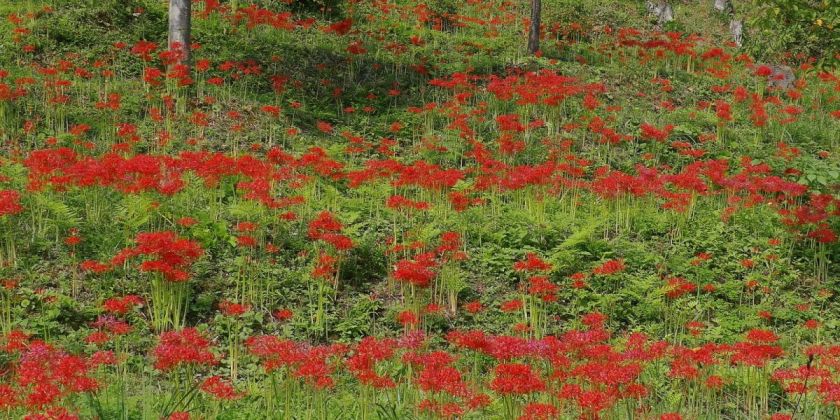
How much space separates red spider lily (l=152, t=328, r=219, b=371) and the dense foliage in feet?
0.07

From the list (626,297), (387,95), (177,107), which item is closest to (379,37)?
(387,95)

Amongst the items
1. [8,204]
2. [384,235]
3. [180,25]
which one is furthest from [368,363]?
[180,25]

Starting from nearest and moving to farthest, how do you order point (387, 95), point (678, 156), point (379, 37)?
1. point (678, 156)
2. point (387, 95)
3. point (379, 37)

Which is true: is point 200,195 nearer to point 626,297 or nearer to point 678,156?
point 626,297

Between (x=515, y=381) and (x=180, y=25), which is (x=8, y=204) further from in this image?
(x=180, y=25)

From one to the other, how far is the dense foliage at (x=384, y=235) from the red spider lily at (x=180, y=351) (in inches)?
0.8

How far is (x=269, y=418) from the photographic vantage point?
5.29m

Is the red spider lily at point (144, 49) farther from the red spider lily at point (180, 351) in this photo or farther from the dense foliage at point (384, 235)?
the red spider lily at point (180, 351)

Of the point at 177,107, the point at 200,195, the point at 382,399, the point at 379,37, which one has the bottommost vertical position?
the point at 382,399

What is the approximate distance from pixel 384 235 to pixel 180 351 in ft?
17.0

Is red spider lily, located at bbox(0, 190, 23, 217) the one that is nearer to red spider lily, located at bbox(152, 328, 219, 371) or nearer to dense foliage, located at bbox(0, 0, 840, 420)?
dense foliage, located at bbox(0, 0, 840, 420)

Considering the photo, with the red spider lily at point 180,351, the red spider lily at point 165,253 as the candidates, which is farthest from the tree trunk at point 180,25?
the red spider lily at point 180,351

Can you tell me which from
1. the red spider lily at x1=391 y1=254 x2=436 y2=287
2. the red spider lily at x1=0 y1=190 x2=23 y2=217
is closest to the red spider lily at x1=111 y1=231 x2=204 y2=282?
the red spider lily at x1=0 y1=190 x2=23 y2=217

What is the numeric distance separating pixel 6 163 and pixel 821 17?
32.8ft
